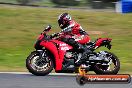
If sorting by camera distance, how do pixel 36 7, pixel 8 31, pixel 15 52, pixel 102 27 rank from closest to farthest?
pixel 15 52 < pixel 8 31 < pixel 102 27 < pixel 36 7

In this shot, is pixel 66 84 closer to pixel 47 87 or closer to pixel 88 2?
pixel 47 87

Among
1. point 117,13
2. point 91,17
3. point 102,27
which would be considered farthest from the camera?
point 117,13

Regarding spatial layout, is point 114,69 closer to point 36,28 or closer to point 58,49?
point 58,49

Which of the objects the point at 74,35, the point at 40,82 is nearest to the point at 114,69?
the point at 74,35

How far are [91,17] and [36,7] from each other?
4261 mm

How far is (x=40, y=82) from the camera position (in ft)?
35.8

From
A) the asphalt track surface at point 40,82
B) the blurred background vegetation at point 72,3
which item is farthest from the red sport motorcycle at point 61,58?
the blurred background vegetation at point 72,3

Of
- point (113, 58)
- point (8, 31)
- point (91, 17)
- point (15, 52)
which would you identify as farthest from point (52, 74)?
point (91, 17)

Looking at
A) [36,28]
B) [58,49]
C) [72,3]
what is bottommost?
[36,28]

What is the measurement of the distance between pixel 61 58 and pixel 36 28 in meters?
9.05

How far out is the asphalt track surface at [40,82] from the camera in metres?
10.4

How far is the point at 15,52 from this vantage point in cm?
1678

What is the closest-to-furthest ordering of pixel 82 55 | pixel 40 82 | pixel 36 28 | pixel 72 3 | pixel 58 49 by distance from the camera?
pixel 40 82 → pixel 58 49 → pixel 82 55 → pixel 36 28 → pixel 72 3

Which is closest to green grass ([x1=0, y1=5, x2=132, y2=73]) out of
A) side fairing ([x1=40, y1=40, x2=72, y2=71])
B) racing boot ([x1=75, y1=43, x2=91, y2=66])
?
racing boot ([x1=75, y1=43, x2=91, y2=66])
